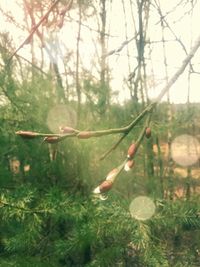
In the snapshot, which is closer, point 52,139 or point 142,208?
point 52,139

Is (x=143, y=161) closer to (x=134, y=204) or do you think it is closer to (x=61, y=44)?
(x=134, y=204)

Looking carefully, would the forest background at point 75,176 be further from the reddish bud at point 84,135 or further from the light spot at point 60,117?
the reddish bud at point 84,135

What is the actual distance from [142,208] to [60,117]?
82 cm

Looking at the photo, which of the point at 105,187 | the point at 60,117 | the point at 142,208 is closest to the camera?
the point at 105,187

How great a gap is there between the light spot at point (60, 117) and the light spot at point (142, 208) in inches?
28.8

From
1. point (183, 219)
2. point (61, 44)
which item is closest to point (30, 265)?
point (183, 219)

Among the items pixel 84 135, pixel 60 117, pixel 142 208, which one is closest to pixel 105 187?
pixel 84 135

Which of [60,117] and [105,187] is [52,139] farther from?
[60,117]

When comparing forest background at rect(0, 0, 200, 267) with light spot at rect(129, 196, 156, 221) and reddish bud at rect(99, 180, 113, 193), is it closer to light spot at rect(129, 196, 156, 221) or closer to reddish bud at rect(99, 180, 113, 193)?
light spot at rect(129, 196, 156, 221)

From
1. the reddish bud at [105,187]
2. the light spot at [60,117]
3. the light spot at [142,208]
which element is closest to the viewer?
the reddish bud at [105,187]

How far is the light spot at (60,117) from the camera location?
2477 millimetres

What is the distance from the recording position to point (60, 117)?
244 cm

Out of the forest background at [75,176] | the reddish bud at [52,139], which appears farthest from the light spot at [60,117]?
the reddish bud at [52,139]

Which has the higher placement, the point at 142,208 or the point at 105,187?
the point at 105,187
